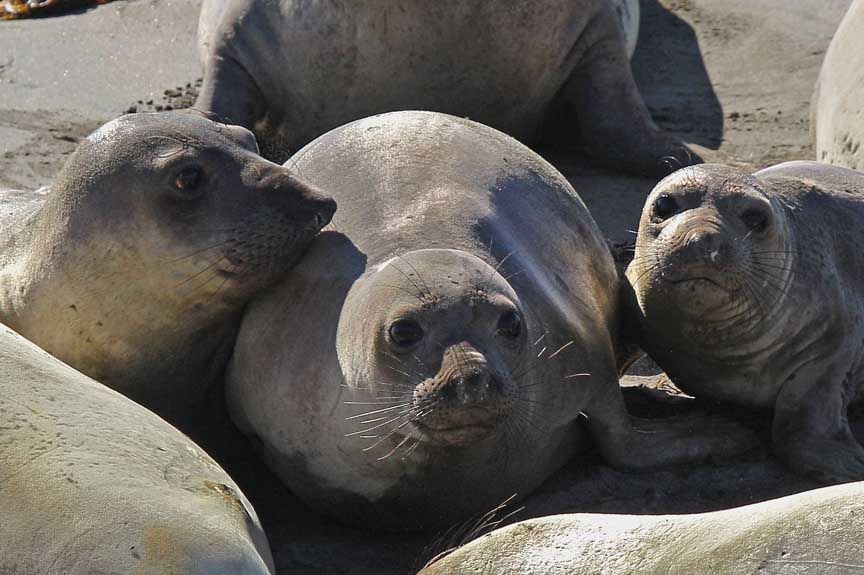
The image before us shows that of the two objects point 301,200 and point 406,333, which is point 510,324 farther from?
point 301,200

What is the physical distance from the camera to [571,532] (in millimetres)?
3367

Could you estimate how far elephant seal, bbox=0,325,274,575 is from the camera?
3.15 metres

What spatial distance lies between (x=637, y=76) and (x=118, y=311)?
4376mm

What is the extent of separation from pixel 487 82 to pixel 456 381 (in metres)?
3.37

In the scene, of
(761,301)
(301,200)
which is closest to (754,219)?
(761,301)

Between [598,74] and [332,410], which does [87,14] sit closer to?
[598,74]

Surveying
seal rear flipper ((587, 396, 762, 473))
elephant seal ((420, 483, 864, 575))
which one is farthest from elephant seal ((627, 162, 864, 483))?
elephant seal ((420, 483, 864, 575))

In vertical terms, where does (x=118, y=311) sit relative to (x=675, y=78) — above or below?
above

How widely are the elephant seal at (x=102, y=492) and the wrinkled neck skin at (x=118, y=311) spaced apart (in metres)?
0.58

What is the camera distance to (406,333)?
12.9ft

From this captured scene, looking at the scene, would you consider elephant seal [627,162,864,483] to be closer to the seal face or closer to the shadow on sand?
the seal face

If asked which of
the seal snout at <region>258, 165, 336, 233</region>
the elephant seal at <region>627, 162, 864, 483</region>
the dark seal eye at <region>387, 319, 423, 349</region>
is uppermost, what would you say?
the seal snout at <region>258, 165, 336, 233</region>

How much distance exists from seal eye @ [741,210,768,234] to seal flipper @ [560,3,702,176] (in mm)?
2397

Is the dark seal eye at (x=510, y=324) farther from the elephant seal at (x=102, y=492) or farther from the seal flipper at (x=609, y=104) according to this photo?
the seal flipper at (x=609, y=104)
